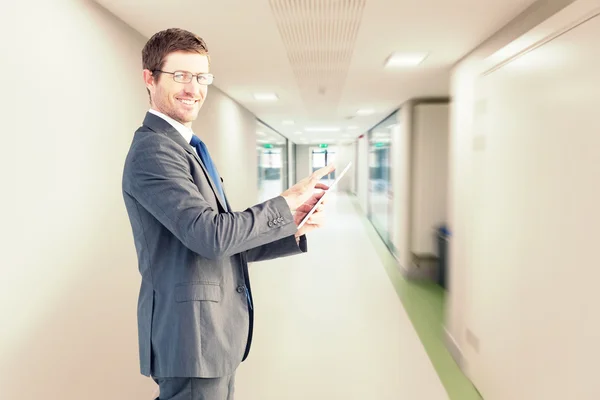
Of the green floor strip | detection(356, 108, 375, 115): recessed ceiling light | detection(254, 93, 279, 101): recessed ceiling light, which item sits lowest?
the green floor strip

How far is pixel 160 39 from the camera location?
3.86ft

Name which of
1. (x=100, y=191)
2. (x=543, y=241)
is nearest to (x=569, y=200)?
(x=543, y=241)

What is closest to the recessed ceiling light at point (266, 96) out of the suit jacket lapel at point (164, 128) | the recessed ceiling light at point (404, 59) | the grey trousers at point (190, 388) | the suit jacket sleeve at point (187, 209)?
the recessed ceiling light at point (404, 59)

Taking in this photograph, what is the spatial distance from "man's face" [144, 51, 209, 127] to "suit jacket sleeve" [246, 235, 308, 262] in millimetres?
516

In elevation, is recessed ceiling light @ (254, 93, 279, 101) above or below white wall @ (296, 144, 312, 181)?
above

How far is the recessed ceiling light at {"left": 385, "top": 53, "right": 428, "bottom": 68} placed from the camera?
3.47 m

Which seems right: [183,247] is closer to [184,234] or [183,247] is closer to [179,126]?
[184,234]

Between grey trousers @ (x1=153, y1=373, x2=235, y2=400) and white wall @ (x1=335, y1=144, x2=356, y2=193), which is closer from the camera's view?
grey trousers @ (x1=153, y1=373, x2=235, y2=400)

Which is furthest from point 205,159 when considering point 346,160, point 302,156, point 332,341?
point 302,156

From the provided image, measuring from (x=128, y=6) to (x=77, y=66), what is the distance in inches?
21.1

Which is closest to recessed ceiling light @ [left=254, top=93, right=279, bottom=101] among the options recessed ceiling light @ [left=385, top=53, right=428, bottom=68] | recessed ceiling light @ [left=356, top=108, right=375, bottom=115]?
recessed ceiling light @ [left=385, top=53, right=428, bottom=68]

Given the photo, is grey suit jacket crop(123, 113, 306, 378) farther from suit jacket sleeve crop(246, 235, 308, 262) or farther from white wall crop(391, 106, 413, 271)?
white wall crop(391, 106, 413, 271)

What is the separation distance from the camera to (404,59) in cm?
361

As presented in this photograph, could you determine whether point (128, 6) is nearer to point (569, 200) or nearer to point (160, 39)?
point (160, 39)
